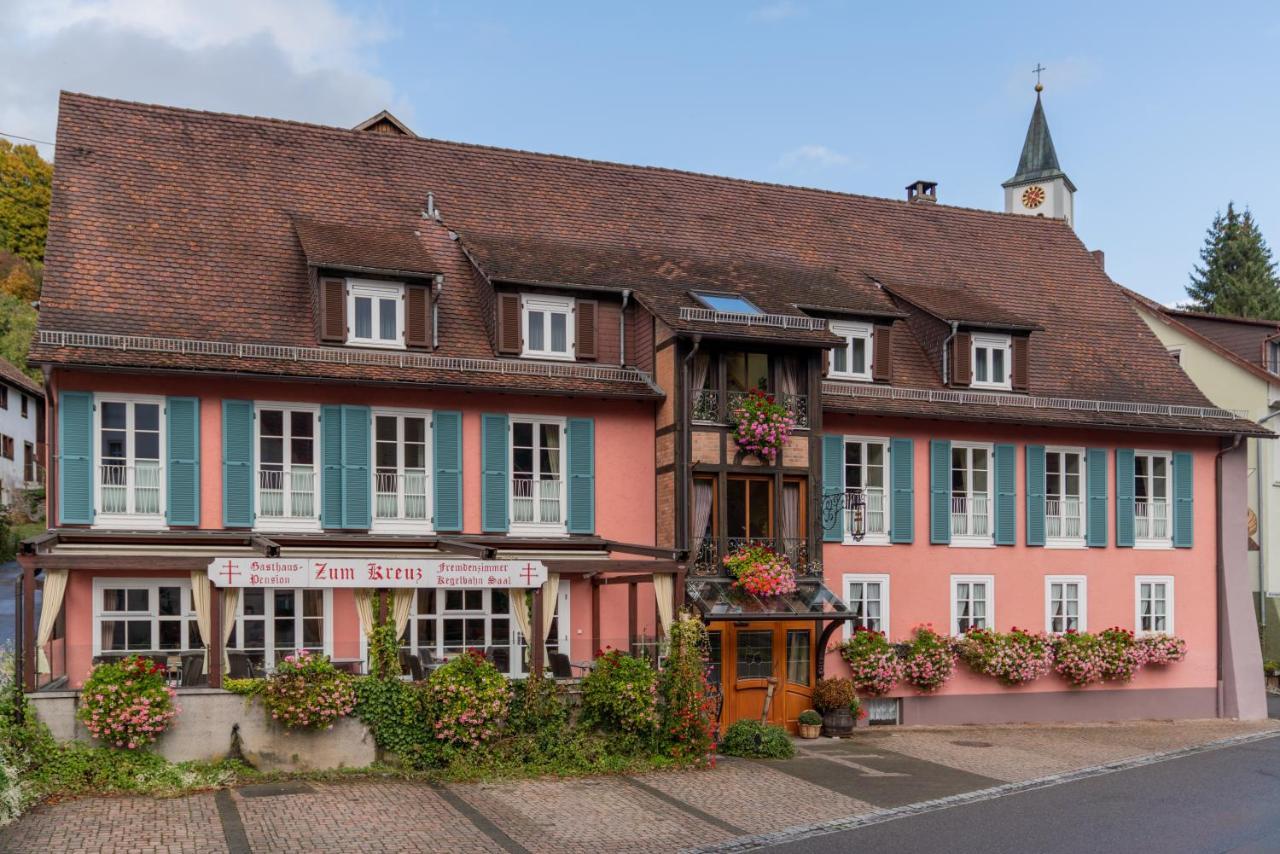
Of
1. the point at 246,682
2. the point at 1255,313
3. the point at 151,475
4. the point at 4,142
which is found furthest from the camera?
the point at 4,142

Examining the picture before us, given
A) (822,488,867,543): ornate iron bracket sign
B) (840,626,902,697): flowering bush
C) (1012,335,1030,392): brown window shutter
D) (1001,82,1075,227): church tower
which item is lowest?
(840,626,902,697): flowering bush

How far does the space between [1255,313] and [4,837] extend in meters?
56.6

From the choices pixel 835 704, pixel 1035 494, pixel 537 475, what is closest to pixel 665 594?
pixel 537 475

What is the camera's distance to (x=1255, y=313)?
59000 millimetres

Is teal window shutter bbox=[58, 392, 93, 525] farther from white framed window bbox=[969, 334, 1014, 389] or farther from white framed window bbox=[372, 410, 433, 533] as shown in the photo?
white framed window bbox=[969, 334, 1014, 389]

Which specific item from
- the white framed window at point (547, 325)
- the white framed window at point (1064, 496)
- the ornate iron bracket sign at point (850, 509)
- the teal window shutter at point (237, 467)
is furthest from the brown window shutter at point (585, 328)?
the white framed window at point (1064, 496)

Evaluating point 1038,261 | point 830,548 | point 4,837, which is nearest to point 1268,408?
point 1038,261

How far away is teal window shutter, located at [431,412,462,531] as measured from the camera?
21703 millimetres

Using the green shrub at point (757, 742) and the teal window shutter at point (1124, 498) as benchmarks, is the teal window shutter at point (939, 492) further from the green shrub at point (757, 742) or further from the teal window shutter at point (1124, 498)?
the green shrub at point (757, 742)

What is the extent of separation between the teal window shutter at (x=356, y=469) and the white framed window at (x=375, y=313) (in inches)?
57.3

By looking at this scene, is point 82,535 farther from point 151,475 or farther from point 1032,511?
point 1032,511

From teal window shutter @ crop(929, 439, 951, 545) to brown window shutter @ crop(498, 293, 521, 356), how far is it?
27.0 feet

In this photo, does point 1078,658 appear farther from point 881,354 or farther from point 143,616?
point 143,616

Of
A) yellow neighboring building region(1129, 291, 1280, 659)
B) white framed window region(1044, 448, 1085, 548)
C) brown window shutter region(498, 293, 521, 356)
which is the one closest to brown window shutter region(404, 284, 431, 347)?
brown window shutter region(498, 293, 521, 356)
